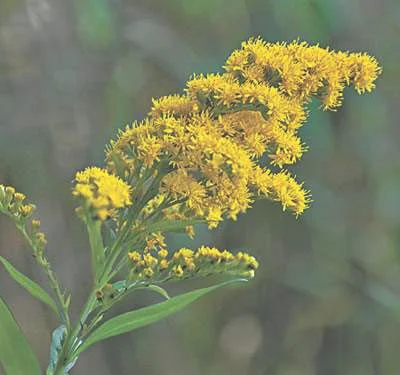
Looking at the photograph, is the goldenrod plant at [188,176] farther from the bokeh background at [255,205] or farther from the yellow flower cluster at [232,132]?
the bokeh background at [255,205]

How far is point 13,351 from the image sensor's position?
690 millimetres

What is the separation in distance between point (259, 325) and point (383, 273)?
Result: 248mm

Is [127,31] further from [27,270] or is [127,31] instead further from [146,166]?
[146,166]

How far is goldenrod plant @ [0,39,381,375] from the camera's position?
65 centimetres

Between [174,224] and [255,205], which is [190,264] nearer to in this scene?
[174,224]

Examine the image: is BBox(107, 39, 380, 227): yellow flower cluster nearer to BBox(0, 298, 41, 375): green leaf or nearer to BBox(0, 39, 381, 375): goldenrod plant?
BBox(0, 39, 381, 375): goldenrod plant

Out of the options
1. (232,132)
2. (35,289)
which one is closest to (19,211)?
(35,289)

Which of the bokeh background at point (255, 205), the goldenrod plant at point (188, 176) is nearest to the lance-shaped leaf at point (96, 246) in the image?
the goldenrod plant at point (188, 176)

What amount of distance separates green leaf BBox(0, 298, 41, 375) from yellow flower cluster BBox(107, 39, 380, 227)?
167 mm

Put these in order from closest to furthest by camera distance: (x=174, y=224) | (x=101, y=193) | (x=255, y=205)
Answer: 1. (x=101, y=193)
2. (x=174, y=224)
3. (x=255, y=205)

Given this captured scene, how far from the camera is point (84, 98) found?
1421 millimetres

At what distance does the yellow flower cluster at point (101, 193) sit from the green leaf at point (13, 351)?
16 centimetres

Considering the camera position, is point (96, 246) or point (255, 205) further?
Result: point (255, 205)

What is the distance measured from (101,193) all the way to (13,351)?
0.67 ft
